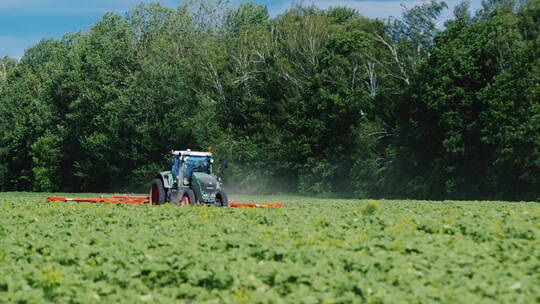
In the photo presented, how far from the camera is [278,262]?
10.3 metres

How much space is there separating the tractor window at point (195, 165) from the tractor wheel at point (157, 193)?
1215mm

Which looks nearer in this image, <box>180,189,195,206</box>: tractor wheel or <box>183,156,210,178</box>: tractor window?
<box>180,189,195,206</box>: tractor wheel

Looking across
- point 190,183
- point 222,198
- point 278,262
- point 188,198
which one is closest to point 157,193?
point 190,183

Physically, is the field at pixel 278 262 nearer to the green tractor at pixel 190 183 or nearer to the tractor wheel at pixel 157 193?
the green tractor at pixel 190 183

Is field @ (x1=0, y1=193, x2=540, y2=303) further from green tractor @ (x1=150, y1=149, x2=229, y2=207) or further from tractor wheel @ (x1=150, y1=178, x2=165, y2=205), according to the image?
tractor wheel @ (x1=150, y1=178, x2=165, y2=205)

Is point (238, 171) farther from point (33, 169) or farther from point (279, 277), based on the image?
point (279, 277)

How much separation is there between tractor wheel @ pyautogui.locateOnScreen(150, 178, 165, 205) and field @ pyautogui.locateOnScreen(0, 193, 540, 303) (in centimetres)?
1129

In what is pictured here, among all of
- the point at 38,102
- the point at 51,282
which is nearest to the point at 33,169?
the point at 38,102

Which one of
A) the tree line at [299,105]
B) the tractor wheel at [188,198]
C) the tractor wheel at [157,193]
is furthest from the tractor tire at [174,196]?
the tree line at [299,105]

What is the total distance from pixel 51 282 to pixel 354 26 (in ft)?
191

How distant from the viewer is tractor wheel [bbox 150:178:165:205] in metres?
26.6

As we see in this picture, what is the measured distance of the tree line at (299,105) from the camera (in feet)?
147

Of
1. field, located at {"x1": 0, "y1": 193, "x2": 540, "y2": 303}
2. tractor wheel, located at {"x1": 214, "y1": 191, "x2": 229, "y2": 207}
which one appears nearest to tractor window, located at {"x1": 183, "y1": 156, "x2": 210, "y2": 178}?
tractor wheel, located at {"x1": 214, "y1": 191, "x2": 229, "y2": 207}

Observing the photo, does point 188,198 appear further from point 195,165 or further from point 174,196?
point 195,165
